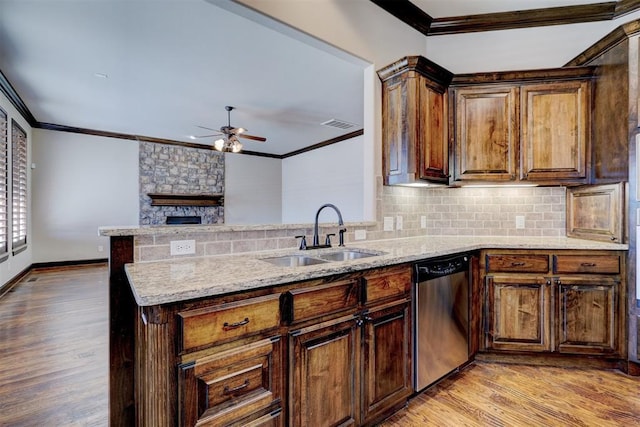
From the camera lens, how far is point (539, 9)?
2.90m

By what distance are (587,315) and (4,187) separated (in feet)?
22.3

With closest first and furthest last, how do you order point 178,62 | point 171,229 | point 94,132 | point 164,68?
point 171,229 < point 178,62 < point 164,68 < point 94,132

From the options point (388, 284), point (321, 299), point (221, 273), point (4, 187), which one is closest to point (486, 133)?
point (388, 284)

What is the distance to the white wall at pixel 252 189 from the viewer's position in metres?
8.23

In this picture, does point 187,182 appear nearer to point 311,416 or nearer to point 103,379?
point 103,379

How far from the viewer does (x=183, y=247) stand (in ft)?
5.50

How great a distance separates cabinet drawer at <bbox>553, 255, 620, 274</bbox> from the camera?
7.48ft

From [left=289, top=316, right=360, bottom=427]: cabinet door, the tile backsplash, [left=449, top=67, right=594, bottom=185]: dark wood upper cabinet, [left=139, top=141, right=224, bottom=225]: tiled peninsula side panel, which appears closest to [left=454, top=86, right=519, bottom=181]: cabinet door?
[left=449, top=67, right=594, bottom=185]: dark wood upper cabinet

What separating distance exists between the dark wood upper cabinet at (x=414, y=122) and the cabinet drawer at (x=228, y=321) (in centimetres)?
162

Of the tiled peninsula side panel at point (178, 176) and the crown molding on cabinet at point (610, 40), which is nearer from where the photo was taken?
the crown molding on cabinet at point (610, 40)

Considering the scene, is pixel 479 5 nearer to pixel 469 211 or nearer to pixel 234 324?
pixel 469 211

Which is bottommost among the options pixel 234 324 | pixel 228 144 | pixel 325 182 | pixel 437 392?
pixel 437 392

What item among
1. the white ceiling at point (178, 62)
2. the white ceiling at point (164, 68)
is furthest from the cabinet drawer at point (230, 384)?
the white ceiling at point (164, 68)

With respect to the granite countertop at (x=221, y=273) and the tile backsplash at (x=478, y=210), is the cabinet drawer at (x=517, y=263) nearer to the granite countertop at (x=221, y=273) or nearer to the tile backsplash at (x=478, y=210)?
the granite countertop at (x=221, y=273)
